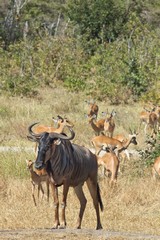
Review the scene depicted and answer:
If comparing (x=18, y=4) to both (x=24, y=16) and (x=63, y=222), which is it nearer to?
(x=24, y=16)

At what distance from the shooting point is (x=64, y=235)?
817cm

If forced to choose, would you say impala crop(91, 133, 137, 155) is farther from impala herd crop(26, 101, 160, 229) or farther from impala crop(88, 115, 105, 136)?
impala crop(88, 115, 105, 136)

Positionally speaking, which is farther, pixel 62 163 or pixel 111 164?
pixel 111 164

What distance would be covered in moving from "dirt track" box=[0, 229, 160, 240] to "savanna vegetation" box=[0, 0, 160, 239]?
18 cm

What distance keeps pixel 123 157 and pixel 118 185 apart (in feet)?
12.4

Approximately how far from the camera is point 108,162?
1384 cm

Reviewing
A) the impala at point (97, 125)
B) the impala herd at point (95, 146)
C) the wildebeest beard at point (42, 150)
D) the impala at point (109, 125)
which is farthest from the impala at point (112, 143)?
the wildebeest beard at point (42, 150)

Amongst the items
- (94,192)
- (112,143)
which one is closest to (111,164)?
(112,143)

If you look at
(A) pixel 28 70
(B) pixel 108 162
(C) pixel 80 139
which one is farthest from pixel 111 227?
(A) pixel 28 70

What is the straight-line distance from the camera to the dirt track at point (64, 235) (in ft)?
26.5

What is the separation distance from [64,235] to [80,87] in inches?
863

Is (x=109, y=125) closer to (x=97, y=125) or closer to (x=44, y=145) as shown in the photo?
(x=97, y=125)

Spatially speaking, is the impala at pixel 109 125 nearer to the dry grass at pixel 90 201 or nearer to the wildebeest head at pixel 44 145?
the dry grass at pixel 90 201

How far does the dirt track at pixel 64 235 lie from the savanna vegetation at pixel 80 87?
182 millimetres
